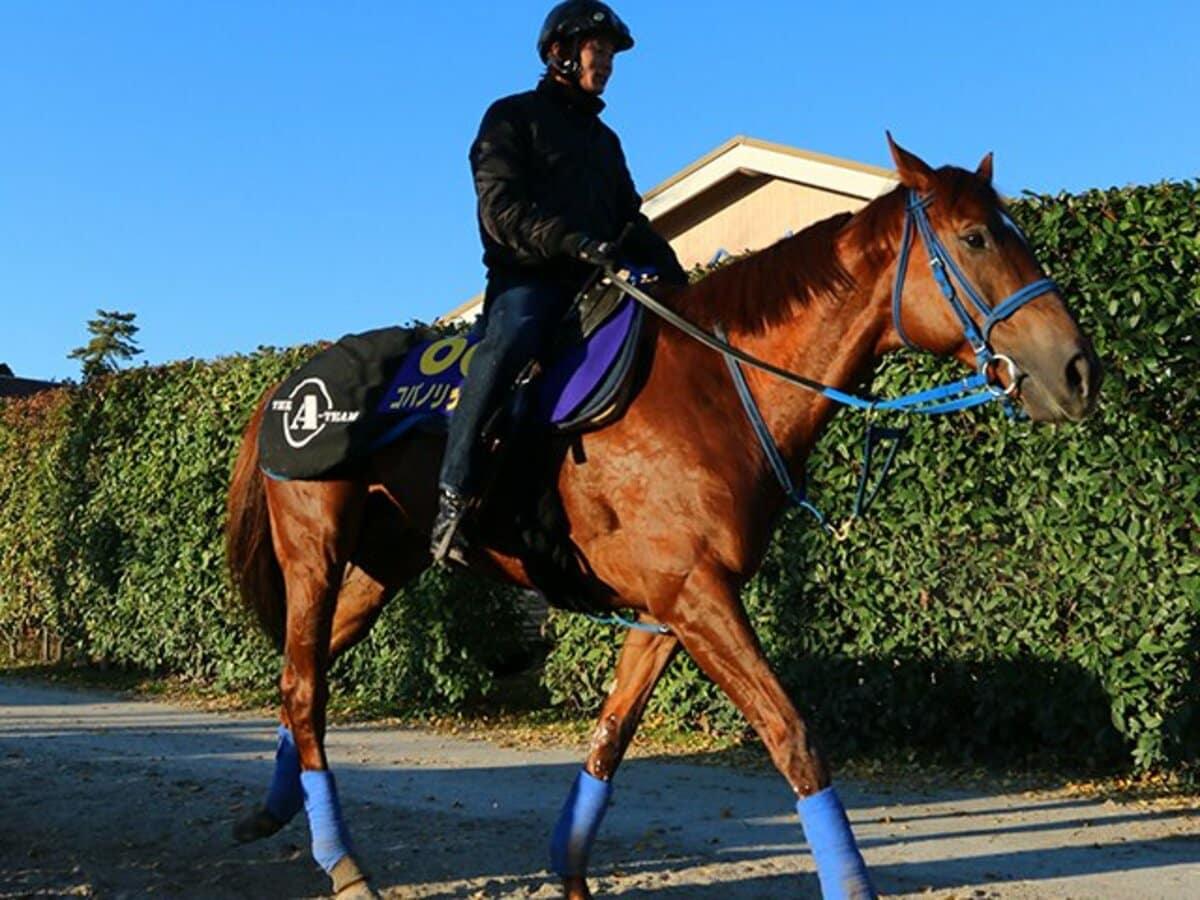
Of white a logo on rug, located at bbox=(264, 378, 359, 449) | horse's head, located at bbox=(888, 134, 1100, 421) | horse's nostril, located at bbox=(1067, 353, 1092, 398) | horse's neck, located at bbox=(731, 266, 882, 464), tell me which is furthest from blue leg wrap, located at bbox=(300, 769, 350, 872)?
horse's nostril, located at bbox=(1067, 353, 1092, 398)

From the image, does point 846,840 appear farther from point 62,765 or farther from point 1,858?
point 62,765

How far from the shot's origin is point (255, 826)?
5.61 m

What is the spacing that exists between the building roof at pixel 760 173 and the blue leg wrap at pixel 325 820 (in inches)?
350

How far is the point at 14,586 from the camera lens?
16.0m

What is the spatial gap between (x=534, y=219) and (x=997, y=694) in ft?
15.2

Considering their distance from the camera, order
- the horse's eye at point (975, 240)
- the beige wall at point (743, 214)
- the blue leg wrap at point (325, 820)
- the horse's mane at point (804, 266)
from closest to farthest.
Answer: the horse's eye at point (975, 240)
the horse's mane at point (804, 266)
the blue leg wrap at point (325, 820)
the beige wall at point (743, 214)

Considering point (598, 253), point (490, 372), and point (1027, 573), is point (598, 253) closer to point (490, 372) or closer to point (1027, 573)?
point (490, 372)

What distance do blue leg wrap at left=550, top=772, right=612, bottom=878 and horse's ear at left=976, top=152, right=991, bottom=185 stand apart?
2585mm

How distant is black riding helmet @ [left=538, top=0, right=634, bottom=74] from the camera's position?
201 inches

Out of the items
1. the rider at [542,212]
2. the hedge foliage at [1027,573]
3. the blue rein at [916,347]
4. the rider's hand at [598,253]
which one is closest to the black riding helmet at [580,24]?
the rider at [542,212]

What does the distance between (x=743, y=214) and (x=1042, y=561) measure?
1005 centimetres

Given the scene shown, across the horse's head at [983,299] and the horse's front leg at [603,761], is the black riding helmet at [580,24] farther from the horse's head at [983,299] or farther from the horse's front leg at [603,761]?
the horse's front leg at [603,761]

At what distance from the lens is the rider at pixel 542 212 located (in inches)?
189

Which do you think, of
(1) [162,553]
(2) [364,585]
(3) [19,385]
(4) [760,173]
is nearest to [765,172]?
(4) [760,173]
